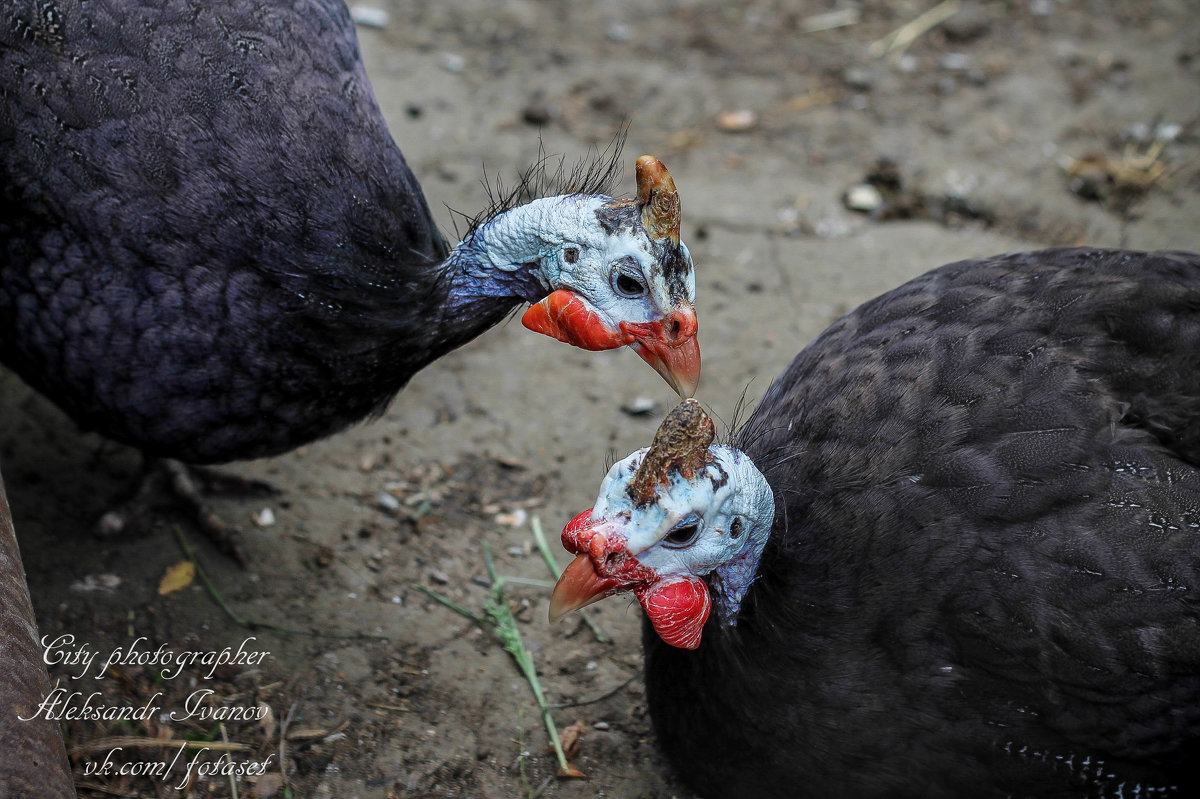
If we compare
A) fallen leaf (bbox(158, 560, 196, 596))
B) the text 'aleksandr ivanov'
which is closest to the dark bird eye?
the text 'aleksandr ivanov'

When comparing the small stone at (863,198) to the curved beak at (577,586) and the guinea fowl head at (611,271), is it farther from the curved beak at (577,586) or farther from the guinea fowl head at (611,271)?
the curved beak at (577,586)

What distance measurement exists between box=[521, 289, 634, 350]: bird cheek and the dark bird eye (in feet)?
2.50

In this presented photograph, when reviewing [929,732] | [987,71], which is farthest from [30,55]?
[987,71]

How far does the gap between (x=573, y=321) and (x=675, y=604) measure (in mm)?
889

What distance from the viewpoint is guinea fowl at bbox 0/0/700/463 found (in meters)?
2.88

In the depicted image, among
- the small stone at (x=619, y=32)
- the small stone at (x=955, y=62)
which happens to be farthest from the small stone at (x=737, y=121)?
the small stone at (x=955, y=62)

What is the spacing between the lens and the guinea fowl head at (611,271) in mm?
2840

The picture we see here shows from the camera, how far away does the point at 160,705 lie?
10.1 ft

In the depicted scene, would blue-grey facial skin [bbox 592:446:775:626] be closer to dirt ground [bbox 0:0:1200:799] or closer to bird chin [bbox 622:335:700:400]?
bird chin [bbox 622:335:700:400]

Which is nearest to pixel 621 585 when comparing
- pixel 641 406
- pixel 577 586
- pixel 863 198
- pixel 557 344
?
pixel 577 586

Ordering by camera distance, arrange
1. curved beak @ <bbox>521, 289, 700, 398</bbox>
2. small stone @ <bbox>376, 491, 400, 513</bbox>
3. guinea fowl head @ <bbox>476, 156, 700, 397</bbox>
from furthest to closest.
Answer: small stone @ <bbox>376, 491, 400, 513</bbox>, curved beak @ <bbox>521, 289, 700, 398</bbox>, guinea fowl head @ <bbox>476, 156, 700, 397</bbox>

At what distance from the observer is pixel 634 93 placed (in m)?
5.82

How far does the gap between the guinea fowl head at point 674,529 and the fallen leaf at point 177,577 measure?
161 centimetres

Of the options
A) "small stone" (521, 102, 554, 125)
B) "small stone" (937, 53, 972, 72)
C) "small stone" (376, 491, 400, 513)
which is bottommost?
"small stone" (376, 491, 400, 513)
